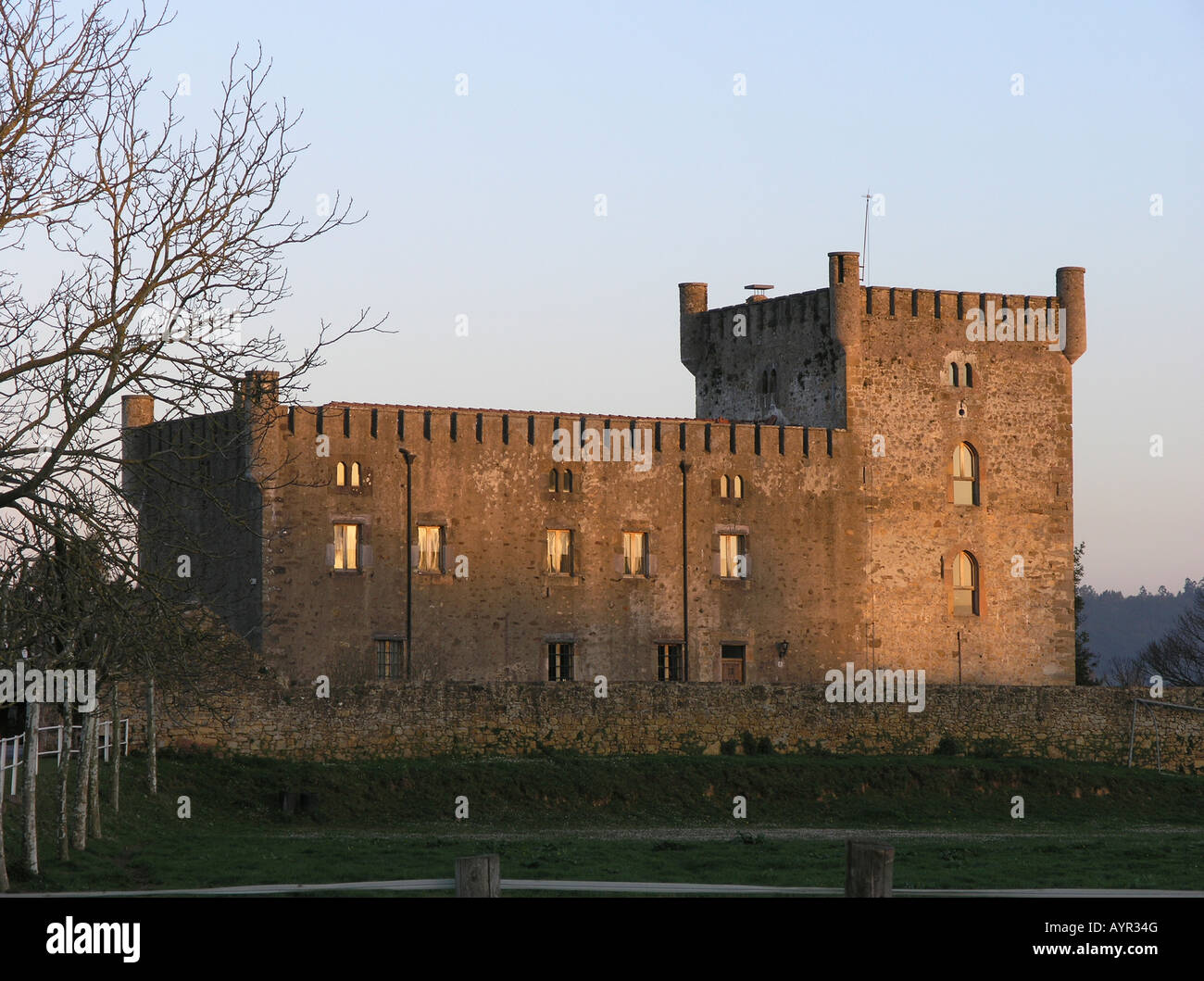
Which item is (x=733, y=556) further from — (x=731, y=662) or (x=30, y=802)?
(x=30, y=802)

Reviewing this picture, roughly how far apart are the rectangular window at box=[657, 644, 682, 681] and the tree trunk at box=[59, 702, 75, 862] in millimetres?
22240

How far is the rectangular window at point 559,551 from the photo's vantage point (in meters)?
44.2

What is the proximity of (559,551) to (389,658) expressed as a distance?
198 inches

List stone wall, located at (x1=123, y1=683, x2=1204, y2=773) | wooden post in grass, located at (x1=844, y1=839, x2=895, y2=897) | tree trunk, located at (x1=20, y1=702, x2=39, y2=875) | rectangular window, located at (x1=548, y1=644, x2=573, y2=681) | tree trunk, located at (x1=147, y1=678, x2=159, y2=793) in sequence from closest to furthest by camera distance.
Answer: wooden post in grass, located at (x1=844, y1=839, x2=895, y2=897) → tree trunk, located at (x1=20, y1=702, x2=39, y2=875) → tree trunk, located at (x1=147, y1=678, x2=159, y2=793) → stone wall, located at (x1=123, y1=683, x2=1204, y2=773) → rectangular window, located at (x1=548, y1=644, x2=573, y2=681)

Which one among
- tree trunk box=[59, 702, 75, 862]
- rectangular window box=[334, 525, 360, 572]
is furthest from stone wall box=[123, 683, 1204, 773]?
tree trunk box=[59, 702, 75, 862]

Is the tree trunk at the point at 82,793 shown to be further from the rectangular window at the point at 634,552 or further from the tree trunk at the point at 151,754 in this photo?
the rectangular window at the point at 634,552

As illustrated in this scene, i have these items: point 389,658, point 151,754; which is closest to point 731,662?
point 389,658

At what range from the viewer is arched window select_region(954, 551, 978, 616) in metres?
49.0

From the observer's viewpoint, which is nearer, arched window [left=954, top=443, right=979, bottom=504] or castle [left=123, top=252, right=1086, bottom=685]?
castle [left=123, top=252, right=1086, bottom=685]

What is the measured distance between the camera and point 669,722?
124ft

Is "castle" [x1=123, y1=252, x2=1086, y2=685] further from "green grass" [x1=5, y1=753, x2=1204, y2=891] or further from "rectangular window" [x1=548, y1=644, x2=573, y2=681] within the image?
"green grass" [x1=5, y1=753, x2=1204, y2=891]

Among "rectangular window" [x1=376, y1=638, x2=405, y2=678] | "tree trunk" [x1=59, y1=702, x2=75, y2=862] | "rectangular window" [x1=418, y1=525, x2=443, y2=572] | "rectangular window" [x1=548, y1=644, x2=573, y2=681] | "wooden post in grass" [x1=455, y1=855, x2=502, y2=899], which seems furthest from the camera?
"rectangular window" [x1=548, y1=644, x2=573, y2=681]

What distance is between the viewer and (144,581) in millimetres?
15977
